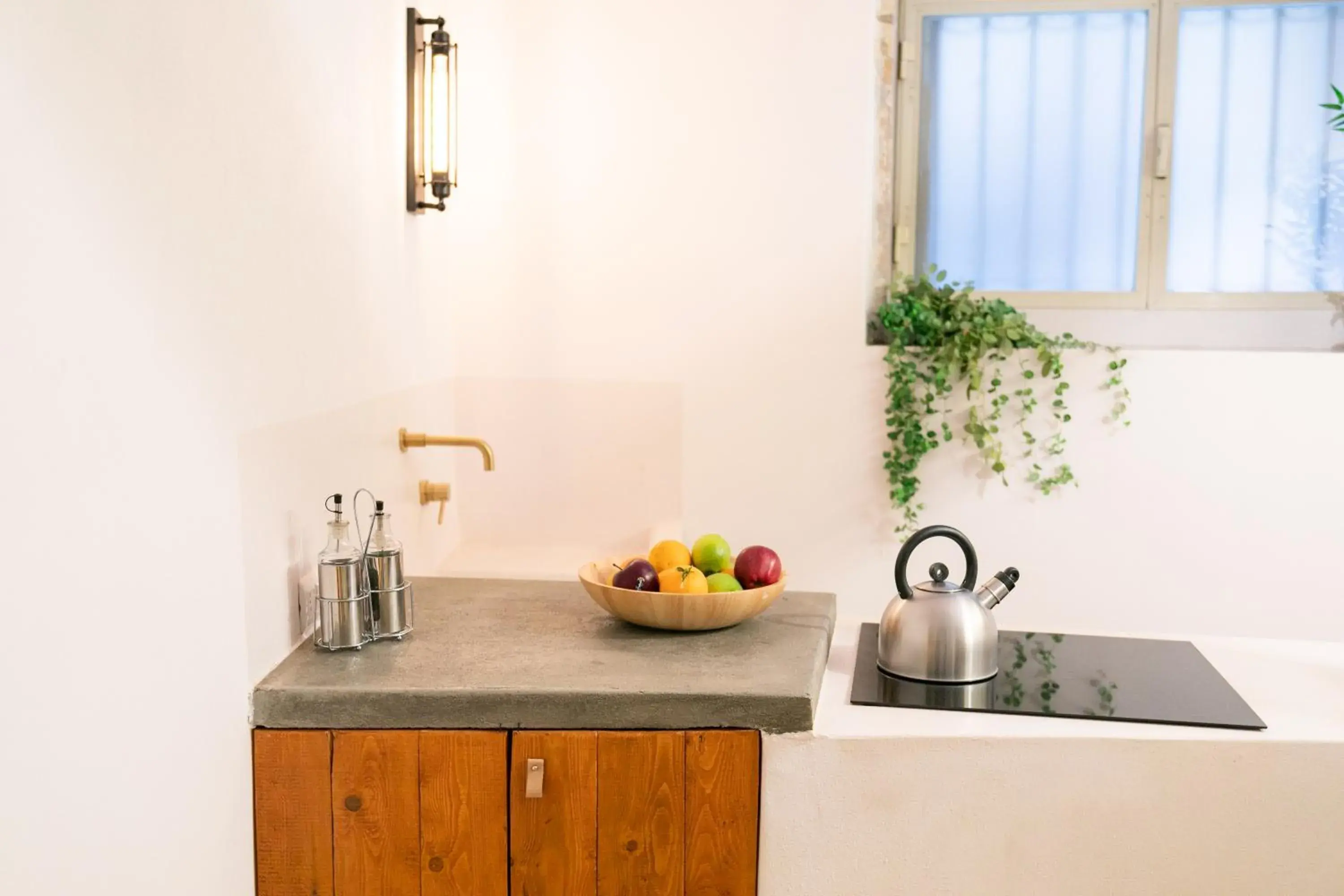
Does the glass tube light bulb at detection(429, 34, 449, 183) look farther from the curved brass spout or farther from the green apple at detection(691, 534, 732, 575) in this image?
the green apple at detection(691, 534, 732, 575)

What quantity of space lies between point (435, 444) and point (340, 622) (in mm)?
736

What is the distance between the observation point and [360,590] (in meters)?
1.92

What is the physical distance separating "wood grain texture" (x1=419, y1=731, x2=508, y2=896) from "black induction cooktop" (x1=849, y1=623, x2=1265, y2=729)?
52 cm

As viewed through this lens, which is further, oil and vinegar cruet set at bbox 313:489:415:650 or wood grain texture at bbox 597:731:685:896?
oil and vinegar cruet set at bbox 313:489:415:650

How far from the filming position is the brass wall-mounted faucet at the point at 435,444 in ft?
8.34

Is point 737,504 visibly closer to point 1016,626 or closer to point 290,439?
point 1016,626

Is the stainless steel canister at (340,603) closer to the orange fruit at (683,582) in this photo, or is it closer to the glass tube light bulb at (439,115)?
the orange fruit at (683,582)

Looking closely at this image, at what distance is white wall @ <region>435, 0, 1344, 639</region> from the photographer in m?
3.14

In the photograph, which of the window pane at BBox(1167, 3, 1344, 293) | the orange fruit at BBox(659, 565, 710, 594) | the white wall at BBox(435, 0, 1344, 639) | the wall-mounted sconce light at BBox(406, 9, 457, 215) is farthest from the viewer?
the window pane at BBox(1167, 3, 1344, 293)

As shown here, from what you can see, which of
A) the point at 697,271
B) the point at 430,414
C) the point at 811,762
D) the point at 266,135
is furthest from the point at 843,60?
the point at 811,762

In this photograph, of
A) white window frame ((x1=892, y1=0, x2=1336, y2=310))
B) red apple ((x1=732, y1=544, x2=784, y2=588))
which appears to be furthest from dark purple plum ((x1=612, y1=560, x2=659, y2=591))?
white window frame ((x1=892, y1=0, x2=1336, y2=310))

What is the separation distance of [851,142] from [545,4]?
33.9 inches

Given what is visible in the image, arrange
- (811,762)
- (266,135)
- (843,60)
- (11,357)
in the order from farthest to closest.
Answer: (843,60), (266,135), (811,762), (11,357)

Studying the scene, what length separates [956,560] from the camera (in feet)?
10.8
